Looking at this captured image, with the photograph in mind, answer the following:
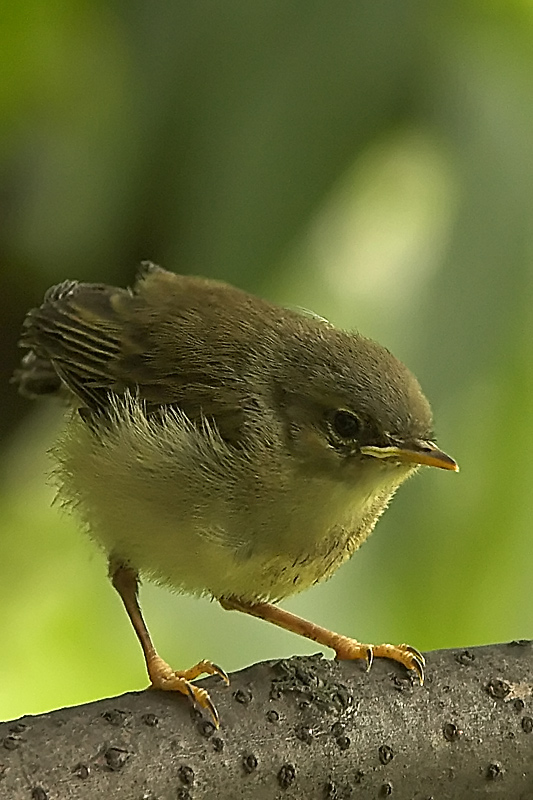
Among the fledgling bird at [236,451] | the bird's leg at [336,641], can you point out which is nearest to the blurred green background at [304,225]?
the bird's leg at [336,641]

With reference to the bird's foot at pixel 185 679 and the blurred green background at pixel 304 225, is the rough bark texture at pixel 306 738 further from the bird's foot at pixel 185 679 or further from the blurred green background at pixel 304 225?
the blurred green background at pixel 304 225

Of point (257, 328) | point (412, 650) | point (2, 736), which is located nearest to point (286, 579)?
point (412, 650)

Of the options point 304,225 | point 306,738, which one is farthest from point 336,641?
point 304,225

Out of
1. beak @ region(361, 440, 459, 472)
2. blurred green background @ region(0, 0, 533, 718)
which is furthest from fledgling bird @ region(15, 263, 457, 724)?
blurred green background @ region(0, 0, 533, 718)

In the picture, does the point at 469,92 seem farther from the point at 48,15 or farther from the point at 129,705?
the point at 129,705

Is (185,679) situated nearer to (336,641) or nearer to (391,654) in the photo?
(391,654)

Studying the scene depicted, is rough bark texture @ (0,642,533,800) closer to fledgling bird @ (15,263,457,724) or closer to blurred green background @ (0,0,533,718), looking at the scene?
fledgling bird @ (15,263,457,724)
